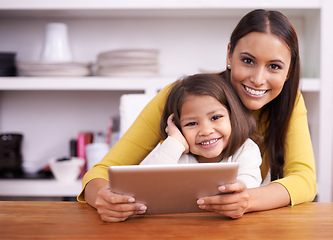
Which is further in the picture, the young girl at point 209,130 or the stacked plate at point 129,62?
the stacked plate at point 129,62

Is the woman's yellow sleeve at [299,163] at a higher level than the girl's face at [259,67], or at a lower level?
lower

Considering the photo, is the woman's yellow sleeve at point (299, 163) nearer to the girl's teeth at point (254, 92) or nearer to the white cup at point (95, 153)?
the girl's teeth at point (254, 92)

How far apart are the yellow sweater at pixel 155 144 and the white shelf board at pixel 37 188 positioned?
3.17 feet

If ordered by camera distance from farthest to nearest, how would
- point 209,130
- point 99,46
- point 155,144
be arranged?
point 99,46 < point 155,144 < point 209,130

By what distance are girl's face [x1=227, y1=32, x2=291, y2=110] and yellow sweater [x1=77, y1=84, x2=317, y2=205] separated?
0.49ft

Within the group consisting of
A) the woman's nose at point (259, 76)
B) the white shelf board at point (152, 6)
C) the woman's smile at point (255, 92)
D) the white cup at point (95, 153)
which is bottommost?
the white cup at point (95, 153)

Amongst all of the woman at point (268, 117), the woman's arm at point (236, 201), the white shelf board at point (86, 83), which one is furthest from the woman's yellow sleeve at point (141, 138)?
the white shelf board at point (86, 83)

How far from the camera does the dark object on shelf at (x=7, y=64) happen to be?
2352 millimetres

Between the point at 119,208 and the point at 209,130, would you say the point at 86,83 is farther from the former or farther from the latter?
the point at 119,208

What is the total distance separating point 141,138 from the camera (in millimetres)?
1438

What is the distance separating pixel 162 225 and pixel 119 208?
0.10 metres

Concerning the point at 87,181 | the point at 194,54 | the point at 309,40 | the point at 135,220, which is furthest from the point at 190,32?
the point at 135,220

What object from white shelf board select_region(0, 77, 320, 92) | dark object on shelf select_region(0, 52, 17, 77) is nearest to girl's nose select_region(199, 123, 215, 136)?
white shelf board select_region(0, 77, 320, 92)

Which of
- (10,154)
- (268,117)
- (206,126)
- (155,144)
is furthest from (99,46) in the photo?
(206,126)
